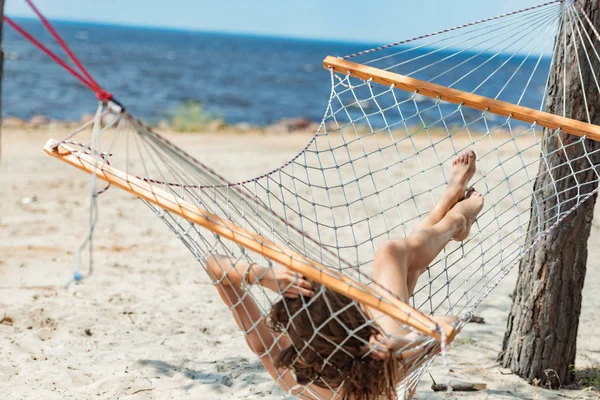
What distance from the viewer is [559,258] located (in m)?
2.30

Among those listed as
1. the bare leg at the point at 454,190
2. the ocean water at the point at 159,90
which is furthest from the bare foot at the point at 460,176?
the ocean water at the point at 159,90

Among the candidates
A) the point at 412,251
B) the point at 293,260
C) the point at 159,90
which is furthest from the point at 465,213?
the point at 159,90

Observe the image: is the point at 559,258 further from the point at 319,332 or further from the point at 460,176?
the point at 319,332

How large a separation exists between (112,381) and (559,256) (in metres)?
1.55

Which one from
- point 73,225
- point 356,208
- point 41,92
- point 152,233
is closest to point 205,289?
point 152,233

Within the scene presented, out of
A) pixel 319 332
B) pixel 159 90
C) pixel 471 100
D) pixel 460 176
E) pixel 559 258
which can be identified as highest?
pixel 471 100

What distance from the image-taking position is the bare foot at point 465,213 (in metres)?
2.21

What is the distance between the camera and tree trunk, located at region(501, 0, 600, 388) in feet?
7.25

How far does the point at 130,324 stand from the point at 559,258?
1.68 metres

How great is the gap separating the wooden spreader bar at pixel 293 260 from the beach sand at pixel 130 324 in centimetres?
87

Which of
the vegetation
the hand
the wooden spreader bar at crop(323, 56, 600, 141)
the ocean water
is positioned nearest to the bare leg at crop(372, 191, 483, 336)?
the hand

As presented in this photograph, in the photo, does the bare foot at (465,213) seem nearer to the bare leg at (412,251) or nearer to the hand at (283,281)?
the bare leg at (412,251)

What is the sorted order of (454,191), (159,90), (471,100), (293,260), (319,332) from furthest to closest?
(159,90) → (454,191) → (471,100) → (319,332) → (293,260)

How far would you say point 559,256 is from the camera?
90.4 inches
